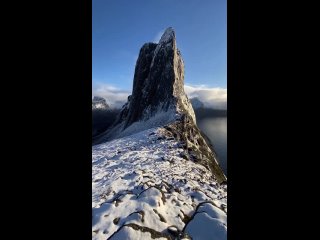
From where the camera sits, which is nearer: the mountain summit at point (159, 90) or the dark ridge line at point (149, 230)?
the dark ridge line at point (149, 230)

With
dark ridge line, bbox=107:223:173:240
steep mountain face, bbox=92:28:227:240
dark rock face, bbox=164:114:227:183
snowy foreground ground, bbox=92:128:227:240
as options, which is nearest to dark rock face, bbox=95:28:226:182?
dark rock face, bbox=164:114:227:183

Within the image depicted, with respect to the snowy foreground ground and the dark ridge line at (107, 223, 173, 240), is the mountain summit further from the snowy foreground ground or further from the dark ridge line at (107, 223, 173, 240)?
the dark ridge line at (107, 223, 173, 240)

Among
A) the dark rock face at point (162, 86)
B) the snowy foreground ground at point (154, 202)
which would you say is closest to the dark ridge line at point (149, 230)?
the snowy foreground ground at point (154, 202)

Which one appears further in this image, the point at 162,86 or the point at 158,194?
the point at 162,86

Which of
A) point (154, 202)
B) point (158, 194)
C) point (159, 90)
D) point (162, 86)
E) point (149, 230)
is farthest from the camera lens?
point (159, 90)

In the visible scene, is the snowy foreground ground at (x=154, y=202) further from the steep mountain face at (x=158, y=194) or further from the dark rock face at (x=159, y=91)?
the dark rock face at (x=159, y=91)

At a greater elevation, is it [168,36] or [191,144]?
[168,36]

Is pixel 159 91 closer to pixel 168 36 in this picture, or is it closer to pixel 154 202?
pixel 168 36

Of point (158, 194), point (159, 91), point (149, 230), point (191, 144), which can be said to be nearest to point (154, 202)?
point (158, 194)
